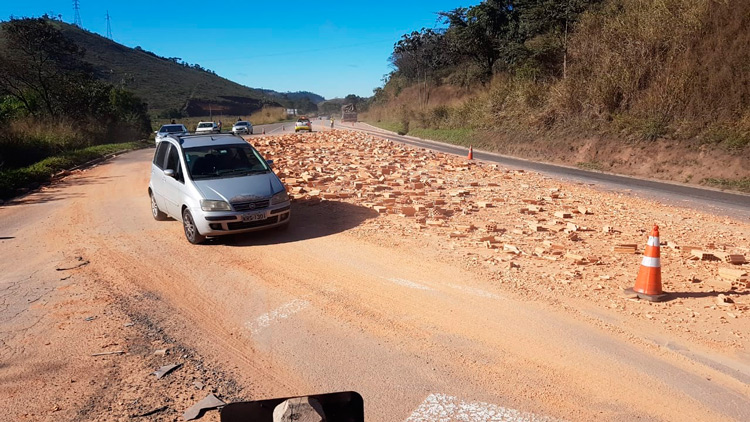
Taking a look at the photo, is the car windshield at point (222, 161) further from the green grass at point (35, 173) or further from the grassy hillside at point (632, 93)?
the grassy hillside at point (632, 93)

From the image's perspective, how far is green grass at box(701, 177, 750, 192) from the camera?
14.5 meters

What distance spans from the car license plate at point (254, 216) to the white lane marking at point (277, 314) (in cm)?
279

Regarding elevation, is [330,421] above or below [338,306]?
Result: above

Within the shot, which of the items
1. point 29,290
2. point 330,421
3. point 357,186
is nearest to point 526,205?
point 357,186

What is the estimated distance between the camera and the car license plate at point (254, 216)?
27.5 ft

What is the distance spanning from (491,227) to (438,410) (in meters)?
5.57

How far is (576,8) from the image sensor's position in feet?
94.5

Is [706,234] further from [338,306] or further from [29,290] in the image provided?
[29,290]

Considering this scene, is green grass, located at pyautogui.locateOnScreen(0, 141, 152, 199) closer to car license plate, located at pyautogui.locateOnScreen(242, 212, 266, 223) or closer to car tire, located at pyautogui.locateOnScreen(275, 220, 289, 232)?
car tire, located at pyautogui.locateOnScreen(275, 220, 289, 232)

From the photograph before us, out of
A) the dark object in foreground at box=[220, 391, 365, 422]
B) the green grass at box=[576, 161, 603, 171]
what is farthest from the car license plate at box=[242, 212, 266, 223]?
the green grass at box=[576, 161, 603, 171]

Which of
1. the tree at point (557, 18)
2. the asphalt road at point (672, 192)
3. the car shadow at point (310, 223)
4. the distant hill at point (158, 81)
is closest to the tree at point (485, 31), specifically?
the tree at point (557, 18)

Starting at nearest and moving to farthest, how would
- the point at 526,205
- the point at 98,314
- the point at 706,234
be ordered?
the point at 98,314 → the point at 706,234 → the point at 526,205

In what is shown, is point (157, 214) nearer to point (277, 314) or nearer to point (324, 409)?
point (277, 314)

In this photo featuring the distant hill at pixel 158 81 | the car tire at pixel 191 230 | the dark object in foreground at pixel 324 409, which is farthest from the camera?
the distant hill at pixel 158 81
